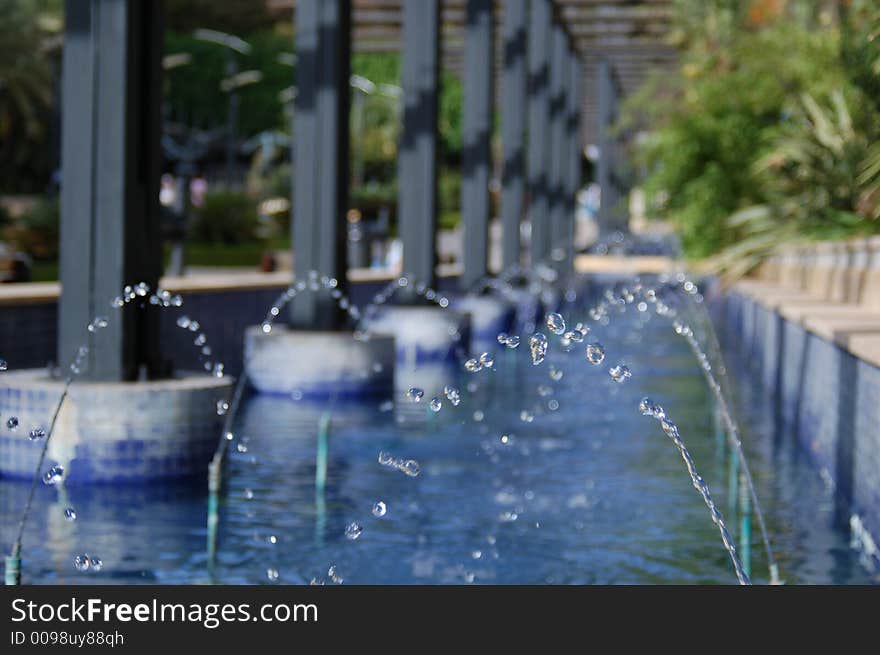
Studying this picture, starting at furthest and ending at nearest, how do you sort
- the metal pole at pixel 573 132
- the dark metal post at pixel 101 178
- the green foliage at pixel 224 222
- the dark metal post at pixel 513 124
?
the green foliage at pixel 224 222
the metal pole at pixel 573 132
the dark metal post at pixel 513 124
the dark metal post at pixel 101 178

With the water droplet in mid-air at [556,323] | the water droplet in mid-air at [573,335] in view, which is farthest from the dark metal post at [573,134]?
the water droplet in mid-air at [573,335]

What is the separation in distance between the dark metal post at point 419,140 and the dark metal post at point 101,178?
35.8ft

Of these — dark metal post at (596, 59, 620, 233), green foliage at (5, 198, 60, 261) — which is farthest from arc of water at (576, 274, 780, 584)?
dark metal post at (596, 59, 620, 233)

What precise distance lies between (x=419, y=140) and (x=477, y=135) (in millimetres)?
4587

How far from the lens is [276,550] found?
8750mm

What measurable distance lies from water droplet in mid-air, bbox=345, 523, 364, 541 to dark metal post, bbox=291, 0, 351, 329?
319 inches

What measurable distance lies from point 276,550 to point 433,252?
14.8 meters

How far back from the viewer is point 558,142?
145 feet

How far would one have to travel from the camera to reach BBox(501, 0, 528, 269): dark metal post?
3177 centimetres

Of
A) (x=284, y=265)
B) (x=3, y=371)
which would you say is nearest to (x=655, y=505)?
(x=3, y=371)

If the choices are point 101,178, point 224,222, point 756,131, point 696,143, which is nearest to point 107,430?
point 101,178

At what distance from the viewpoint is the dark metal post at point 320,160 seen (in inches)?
685

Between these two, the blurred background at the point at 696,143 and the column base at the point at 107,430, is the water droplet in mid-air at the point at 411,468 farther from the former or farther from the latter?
the blurred background at the point at 696,143
